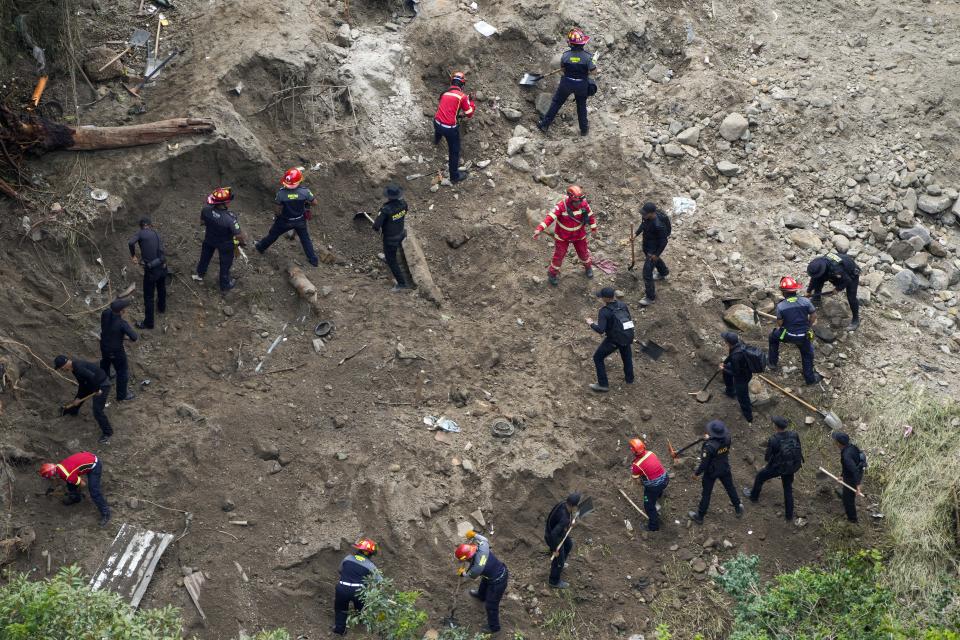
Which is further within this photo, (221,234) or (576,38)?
(576,38)

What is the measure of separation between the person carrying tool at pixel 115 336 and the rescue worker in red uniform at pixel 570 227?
18.6 ft

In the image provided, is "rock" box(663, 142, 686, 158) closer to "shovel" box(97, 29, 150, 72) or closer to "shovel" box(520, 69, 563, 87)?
"shovel" box(520, 69, 563, 87)

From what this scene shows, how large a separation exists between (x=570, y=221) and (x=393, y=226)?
98.6 inches

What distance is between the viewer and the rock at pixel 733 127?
14.8m

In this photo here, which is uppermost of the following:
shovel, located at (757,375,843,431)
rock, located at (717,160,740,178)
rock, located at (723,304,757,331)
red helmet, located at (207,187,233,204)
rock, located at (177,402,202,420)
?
rock, located at (717,160,740,178)

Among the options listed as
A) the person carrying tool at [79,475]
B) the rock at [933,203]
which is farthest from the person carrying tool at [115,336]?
the rock at [933,203]

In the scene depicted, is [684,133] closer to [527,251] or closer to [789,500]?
[527,251]

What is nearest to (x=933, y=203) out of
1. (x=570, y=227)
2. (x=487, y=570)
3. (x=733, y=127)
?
(x=733, y=127)

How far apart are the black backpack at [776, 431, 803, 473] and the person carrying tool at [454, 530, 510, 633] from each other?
356 cm

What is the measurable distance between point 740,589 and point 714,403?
2.87 metres

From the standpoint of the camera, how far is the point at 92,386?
423 inches

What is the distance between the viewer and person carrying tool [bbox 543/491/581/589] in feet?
33.5

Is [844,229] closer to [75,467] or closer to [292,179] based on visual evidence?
[292,179]

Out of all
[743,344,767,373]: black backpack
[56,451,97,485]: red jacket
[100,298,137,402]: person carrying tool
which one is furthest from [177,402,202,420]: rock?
[743,344,767,373]: black backpack
